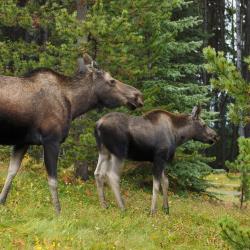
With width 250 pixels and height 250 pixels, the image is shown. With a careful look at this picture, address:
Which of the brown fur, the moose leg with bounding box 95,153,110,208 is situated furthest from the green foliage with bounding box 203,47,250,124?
the brown fur

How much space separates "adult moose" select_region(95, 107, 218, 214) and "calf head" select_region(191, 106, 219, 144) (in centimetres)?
75

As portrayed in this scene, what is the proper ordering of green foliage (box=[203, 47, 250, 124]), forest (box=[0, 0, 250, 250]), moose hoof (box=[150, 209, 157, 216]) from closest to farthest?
green foliage (box=[203, 47, 250, 124]) < forest (box=[0, 0, 250, 250]) < moose hoof (box=[150, 209, 157, 216])

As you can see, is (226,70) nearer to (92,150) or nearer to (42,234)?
(42,234)

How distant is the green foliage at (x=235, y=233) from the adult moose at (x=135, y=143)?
612 cm

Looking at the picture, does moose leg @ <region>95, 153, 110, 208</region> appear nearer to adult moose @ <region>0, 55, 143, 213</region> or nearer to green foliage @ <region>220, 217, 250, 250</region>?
adult moose @ <region>0, 55, 143, 213</region>

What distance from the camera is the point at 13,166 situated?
10203 millimetres

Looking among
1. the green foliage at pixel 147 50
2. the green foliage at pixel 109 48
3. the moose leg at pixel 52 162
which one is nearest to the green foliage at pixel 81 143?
the green foliage at pixel 109 48

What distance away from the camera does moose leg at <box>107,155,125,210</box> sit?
12.2m

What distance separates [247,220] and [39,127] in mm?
6029

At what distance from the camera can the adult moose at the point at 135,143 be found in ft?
41.2

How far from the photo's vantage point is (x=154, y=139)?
43.8 feet

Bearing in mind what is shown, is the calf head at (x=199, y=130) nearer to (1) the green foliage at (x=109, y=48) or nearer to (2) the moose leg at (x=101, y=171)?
(1) the green foliage at (x=109, y=48)

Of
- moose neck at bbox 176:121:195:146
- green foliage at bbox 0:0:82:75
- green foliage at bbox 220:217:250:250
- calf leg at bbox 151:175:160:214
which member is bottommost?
calf leg at bbox 151:175:160:214

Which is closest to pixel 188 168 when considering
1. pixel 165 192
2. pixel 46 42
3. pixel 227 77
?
pixel 165 192
